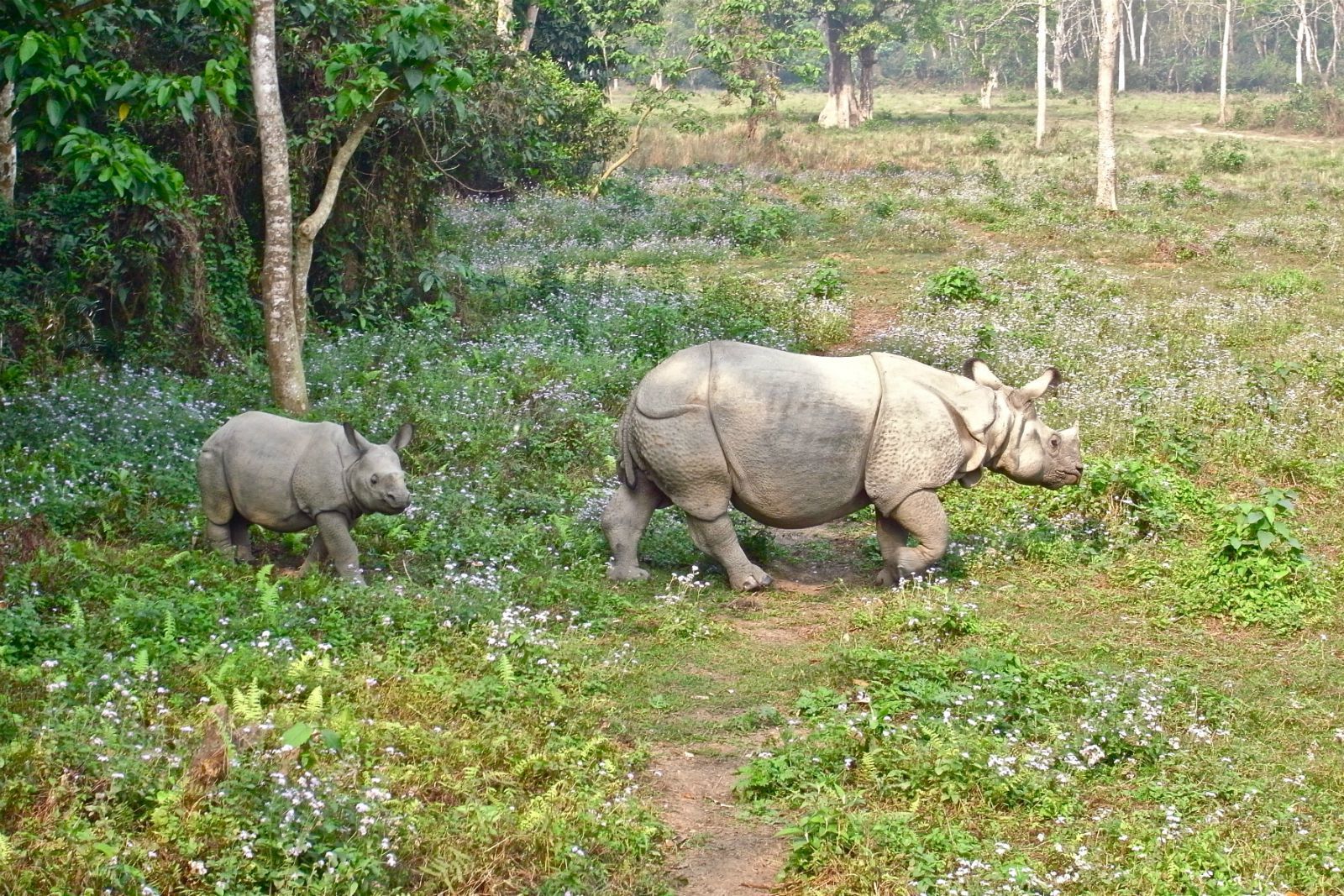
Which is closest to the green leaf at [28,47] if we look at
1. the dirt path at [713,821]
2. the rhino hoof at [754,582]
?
the dirt path at [713,821]

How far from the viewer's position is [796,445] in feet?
32.2

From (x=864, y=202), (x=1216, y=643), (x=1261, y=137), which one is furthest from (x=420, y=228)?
(x=1261, y=137)

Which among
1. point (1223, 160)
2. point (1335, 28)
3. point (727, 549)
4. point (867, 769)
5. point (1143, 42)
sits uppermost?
point (1143, 42)

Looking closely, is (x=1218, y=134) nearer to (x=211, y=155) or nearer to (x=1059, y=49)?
(x=1059, y=49)

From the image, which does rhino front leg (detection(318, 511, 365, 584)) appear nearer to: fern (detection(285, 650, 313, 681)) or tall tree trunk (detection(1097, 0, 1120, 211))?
fern (detection(285, 650, 313, 681))

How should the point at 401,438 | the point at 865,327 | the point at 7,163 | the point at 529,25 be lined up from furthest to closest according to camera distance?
the point at 529,25, the point at 865,327, the point at 7,163, the point at 401,438

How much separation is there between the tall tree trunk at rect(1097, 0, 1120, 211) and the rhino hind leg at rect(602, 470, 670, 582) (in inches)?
852

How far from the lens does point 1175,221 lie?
2747 centimetres

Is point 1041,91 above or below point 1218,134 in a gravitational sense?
above

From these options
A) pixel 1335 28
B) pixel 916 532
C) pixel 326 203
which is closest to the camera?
pixel 916 532

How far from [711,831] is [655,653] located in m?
2.28

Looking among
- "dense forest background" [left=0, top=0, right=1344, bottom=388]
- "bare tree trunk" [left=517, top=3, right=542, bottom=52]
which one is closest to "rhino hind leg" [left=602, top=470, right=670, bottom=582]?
"dense forest background" [left=0, top=0, right=1344, bottom=388]

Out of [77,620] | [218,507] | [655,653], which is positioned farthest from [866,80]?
[77,620]

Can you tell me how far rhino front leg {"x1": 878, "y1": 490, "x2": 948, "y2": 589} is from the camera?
10031 mm
